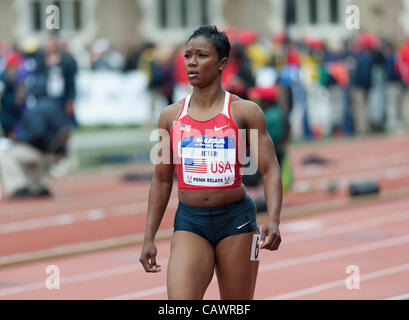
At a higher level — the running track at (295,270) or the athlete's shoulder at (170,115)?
the athlete's shoulder at (170,115)

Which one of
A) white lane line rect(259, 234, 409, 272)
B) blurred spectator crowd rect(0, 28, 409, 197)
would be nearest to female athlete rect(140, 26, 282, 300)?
white lane line rect(259, 234, 409, 272)

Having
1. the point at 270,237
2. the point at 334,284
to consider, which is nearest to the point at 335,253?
the point at 334,284

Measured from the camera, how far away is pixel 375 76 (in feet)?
88.7

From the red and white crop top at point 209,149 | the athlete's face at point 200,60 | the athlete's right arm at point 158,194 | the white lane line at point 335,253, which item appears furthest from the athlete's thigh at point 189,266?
the white lane line at point 335,253

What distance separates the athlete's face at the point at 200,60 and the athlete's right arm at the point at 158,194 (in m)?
0.24

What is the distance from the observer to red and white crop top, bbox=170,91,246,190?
5801 mm

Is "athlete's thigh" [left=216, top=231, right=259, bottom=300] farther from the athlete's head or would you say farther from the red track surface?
the red track surface

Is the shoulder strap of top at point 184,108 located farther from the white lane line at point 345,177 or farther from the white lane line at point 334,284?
the white lane line at point 345,177

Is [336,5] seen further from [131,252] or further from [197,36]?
[197,36]

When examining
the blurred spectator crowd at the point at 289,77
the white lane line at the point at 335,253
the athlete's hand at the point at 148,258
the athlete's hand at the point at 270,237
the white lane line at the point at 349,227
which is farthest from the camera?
the blurred spectator crowd at the point at 289,77

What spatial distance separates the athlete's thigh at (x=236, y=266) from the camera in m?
5.88

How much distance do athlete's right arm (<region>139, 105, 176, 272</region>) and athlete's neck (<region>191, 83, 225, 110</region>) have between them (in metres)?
0.15
